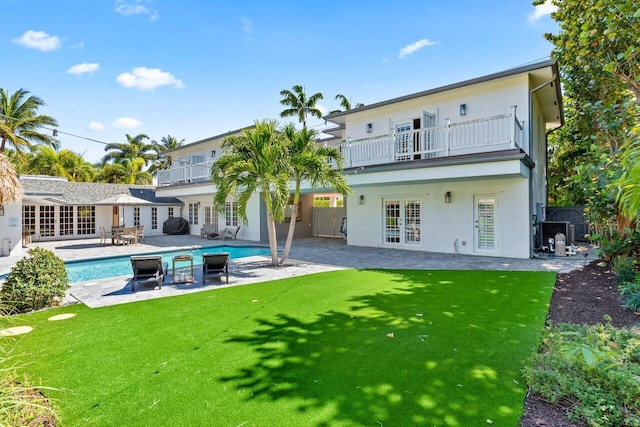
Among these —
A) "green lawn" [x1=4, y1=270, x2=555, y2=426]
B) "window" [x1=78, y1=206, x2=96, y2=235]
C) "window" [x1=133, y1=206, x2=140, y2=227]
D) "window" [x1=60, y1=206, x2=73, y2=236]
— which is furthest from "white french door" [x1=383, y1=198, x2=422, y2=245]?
"window" [x1=60, y1=206, x2=73, y2=236]

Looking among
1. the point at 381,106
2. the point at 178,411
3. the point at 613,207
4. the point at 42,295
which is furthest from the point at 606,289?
the point at 42,295

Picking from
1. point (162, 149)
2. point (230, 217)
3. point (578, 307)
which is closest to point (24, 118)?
point (162, 149)

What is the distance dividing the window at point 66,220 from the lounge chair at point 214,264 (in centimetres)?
1870

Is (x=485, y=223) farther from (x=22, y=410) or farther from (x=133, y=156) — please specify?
(x=133, y=156)

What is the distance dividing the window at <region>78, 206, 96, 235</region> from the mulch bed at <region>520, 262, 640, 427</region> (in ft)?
86.6

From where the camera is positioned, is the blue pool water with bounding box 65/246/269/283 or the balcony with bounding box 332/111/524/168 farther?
the balcony with bounding box 332/111/524/168

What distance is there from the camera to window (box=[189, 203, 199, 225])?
24827mm

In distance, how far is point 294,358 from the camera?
432 centimetres

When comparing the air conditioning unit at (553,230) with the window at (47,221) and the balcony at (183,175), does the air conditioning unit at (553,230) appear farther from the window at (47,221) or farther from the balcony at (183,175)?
the window at (47,221)

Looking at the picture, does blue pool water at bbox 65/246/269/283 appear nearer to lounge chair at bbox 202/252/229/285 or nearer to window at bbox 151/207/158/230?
lounge chair at bbox 202/252/229/285

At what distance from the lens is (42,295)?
22.2 feet

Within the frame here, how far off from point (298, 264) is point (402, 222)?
6.07m

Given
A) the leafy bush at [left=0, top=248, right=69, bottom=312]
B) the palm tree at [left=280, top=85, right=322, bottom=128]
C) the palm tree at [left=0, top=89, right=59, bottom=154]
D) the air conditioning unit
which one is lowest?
the leafy bush at [left=0, top=248, right=69, bottom=312]

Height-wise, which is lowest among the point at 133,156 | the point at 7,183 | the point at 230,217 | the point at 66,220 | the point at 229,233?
the point at 229,233
